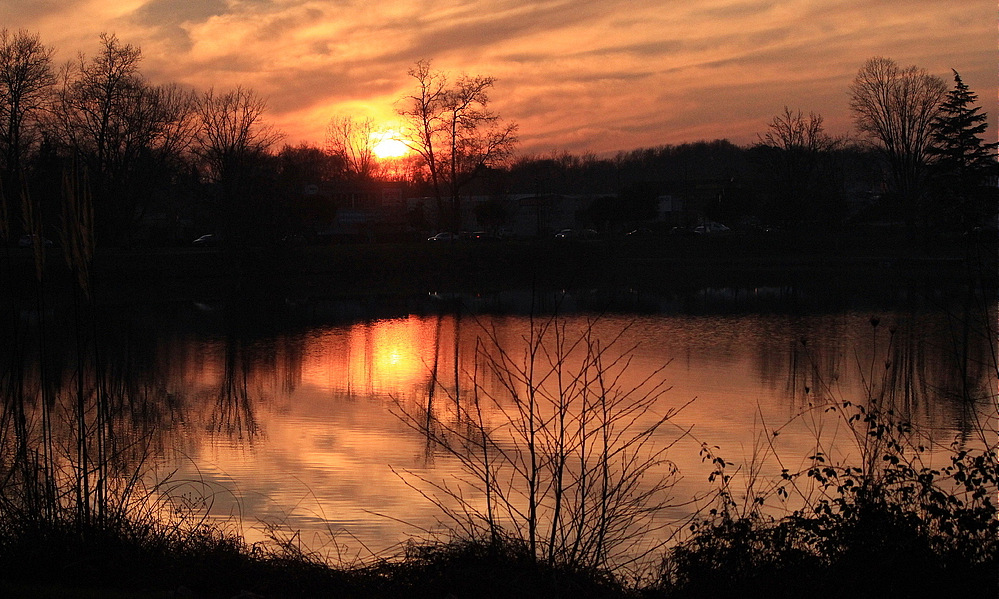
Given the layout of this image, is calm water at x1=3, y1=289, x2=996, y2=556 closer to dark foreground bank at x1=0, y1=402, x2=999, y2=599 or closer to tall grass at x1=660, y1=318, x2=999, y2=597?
tall grass at x1=660, y1=318, x2=999, y2=597

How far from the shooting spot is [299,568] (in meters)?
6.28

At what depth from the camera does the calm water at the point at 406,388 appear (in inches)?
370

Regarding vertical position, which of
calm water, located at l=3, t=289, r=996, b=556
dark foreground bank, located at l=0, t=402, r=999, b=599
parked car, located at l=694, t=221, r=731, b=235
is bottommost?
calm water, located at l=3, t=289, r=996, b=556

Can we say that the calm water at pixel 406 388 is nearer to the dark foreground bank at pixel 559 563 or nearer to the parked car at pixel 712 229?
the dark foreground bank at pixel 559 563

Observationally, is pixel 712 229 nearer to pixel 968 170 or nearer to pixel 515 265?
pixel 515 265

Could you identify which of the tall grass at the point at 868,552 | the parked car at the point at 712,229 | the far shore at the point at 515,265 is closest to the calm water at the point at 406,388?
the tall grass at the point at 868,552

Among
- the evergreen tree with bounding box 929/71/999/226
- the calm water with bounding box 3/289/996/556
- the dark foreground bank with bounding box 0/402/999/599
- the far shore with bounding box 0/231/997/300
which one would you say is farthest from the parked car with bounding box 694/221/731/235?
the dark foreground bank with bounding box 0/402/999/599

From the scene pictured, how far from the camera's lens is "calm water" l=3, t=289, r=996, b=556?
370 inches

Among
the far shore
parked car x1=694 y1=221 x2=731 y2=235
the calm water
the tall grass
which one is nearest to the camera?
the tall grass

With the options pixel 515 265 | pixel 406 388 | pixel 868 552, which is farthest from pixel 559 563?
pixel 515 265

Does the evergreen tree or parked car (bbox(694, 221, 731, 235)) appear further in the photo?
A: parked car (bbox(694, 221, 731, 235))

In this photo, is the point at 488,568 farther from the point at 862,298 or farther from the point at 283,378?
the point at 862,298

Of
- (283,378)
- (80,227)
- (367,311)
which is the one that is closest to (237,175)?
(367,311)

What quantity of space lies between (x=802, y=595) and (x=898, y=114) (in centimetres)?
6904
